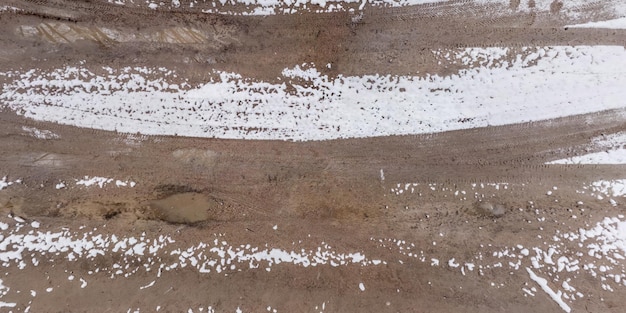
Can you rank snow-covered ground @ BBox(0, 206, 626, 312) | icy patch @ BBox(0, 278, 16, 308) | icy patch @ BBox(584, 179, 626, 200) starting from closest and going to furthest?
icy patch @ BBox(0, 278, 16, 308), snow-covered ground @ BBox(0, 206, 626, 312), icy patch @ BBox(584, 179, 626, 200)

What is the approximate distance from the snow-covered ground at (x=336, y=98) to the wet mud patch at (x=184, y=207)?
1.13 m

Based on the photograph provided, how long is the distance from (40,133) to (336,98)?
5.39m

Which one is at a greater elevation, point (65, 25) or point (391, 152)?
point (65, 25)

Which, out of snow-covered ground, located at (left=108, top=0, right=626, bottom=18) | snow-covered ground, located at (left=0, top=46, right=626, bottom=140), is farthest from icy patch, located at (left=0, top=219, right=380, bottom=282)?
snow-covered ground, located at (left=108, top=0, right=626, bottom=18)

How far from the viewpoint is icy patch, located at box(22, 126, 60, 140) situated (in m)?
6.58

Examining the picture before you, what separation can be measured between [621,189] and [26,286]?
10061mm

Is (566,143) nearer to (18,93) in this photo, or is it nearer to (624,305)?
(624,305)

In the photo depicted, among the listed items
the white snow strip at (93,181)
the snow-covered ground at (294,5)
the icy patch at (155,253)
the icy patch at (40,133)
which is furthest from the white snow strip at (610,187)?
the icy patch at (40,133)

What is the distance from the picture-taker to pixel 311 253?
609 centimetres

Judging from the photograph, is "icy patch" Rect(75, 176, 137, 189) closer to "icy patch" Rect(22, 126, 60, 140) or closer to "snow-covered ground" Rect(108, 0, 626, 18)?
"icy patch" Rect(22, 126, 60, 140)

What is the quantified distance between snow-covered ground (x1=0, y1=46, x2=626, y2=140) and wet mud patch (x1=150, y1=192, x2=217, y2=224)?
1132 millimetres

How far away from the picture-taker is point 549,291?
5879 millimetres

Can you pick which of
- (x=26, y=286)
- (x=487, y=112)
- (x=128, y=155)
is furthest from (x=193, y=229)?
(x=487, y=112)

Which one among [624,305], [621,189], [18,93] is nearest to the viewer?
[624,305]
